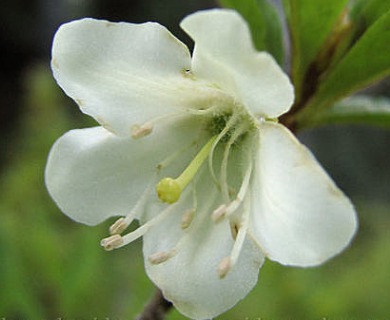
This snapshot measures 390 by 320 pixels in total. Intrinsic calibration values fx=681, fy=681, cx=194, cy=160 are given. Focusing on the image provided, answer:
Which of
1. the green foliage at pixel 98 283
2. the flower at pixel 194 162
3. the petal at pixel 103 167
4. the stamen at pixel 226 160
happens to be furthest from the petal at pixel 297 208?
the green foliage at pixel 98 283

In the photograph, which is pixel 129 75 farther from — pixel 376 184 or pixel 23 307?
pixel 376 184

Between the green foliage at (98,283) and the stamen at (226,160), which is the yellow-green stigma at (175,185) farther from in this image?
the green foliage at (98,283)

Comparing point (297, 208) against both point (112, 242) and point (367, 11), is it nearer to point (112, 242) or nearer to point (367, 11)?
point (112, 242)

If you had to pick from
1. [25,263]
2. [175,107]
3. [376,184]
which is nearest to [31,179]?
[25,263]

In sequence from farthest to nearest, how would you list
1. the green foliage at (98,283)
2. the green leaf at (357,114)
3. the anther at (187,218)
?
the green foliage at (98,283) → the green leaf at (357,114) → the anther at (187,218)

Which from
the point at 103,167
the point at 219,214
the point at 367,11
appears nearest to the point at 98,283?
the point at 103,167

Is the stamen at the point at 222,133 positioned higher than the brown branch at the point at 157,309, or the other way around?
the stamen at the point at 222,133

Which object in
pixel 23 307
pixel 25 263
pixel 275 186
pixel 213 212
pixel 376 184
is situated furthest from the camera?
pixel 376 184
